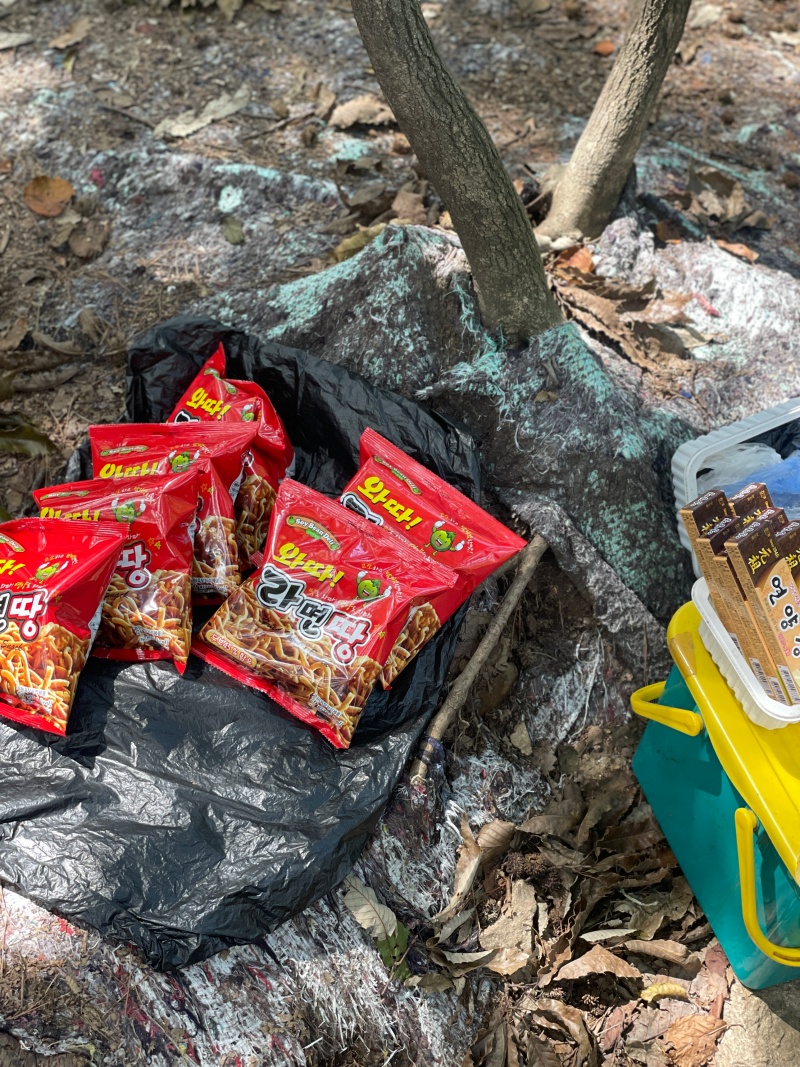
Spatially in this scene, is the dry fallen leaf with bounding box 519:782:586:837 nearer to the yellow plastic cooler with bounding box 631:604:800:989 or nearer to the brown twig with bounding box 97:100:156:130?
the yellow plastic cooler with bounding box 631:604:800:989

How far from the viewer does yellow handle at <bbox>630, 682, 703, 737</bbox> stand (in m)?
1.64

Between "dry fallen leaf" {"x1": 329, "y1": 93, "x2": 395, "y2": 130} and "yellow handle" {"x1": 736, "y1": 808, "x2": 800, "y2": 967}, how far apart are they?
261cm

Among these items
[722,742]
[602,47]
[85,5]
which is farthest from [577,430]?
[85,5]

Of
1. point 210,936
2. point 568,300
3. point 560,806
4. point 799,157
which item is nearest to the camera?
point 210,936

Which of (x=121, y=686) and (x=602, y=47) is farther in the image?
(x=602, y=47)

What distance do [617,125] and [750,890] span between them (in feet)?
6.80

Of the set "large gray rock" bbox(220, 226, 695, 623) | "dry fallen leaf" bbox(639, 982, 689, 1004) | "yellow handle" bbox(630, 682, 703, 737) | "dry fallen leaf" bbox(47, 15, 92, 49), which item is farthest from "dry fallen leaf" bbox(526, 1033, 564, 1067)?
"dry fallen leaf" bbox(47, 15, 92, 49)

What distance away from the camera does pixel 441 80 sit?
5.93 feet

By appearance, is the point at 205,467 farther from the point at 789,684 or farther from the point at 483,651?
the point at 789,684

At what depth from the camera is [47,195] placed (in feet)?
9.05

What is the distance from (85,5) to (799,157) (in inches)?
119

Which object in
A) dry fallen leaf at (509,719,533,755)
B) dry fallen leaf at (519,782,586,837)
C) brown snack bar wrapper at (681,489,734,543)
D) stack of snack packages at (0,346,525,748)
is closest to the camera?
brown snack bar wrapper at (681,489,734,543)

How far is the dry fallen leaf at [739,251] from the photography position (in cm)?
264

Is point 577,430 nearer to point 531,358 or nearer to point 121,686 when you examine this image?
point 531,358
